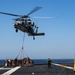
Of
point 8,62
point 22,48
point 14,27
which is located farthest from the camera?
point 8,62

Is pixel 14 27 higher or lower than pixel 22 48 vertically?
higher

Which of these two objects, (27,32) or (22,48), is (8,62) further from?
(27,32)

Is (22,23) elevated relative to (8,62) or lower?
elevated

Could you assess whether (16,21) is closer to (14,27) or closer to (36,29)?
(14,27)

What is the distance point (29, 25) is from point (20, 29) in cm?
197

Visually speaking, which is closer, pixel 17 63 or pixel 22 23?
pixel 22 23

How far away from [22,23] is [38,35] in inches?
336

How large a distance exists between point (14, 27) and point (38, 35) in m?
9.30

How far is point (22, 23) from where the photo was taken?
150 feet

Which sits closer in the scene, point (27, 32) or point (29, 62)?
point (27, 32)

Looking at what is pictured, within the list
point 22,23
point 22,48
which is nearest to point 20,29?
point 22,23

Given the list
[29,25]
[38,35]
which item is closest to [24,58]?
[38,35]

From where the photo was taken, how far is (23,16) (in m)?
47.4

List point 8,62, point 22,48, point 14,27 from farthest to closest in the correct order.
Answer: point 8,62
point 22,48
point 14,27
